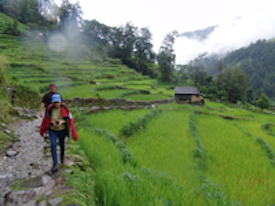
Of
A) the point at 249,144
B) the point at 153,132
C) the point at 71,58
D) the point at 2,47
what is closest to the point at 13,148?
the point at 153,132

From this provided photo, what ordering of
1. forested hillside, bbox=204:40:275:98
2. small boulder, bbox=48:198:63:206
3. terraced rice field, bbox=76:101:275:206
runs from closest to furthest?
small boulder, bbox=48:198:63:206 < terraced rice field, bbox=76:101:275:206 < forested hillside, bbox=204:40:275:98

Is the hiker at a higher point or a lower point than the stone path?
higher

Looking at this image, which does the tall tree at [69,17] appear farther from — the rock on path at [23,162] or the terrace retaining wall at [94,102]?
the rock on path at [23,162]

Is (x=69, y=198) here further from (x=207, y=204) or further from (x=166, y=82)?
(x=166, y=82)

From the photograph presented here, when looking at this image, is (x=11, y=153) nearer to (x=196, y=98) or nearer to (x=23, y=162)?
(x=23, y=162)

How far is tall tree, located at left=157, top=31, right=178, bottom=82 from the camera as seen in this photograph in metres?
37.4

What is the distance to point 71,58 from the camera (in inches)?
976

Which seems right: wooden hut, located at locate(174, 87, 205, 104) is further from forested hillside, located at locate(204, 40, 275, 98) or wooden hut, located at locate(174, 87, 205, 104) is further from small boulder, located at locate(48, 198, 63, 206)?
forested hillside, located at locate(204, 40, 275, 98)

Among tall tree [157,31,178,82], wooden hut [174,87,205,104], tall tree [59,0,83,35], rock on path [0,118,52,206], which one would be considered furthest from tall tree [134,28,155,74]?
rock on path [0,118,52,206]

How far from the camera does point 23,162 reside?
2.86 metres

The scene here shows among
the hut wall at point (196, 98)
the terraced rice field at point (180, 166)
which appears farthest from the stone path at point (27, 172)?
the hut wall at point (196, 98)

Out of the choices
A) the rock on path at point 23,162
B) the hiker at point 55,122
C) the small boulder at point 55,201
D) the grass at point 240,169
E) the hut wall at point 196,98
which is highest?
the hiker at point 55,122

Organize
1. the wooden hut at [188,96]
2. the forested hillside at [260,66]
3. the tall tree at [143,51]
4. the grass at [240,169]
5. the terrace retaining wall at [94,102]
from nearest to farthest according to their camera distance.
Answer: the grass at [240,169]
the terrace retaining wall at [94,102]
the wooden hut at [188,96]
the tall tree at [143,51]
the forested hillside at [260,66]

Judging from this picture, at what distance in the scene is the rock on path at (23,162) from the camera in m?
2.29
